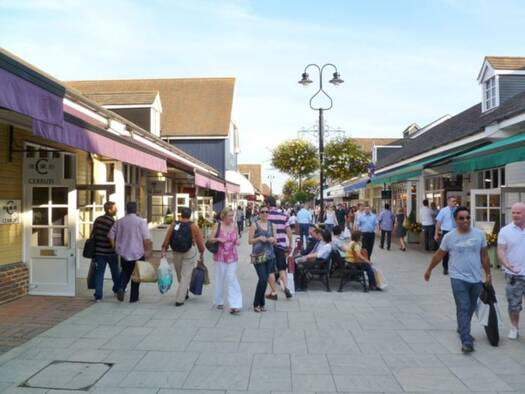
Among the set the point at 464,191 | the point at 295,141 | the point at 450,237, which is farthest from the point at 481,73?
the point at 450,237

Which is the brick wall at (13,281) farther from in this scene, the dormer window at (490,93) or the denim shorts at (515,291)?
the dormer window at (490,93)

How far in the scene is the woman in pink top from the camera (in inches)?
285

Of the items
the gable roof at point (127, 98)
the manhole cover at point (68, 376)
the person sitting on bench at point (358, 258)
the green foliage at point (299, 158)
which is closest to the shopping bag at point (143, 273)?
the manhole cover at point (68, 376)

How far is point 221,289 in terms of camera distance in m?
7.55

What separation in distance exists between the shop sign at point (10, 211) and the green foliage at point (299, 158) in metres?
15.3

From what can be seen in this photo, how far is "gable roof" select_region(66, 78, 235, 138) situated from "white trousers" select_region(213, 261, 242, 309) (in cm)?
2089

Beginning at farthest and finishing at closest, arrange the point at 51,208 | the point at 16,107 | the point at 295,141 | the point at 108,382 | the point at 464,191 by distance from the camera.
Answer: the point at 295,141, the point at 464,191, the point at 51,208, the point at 108,382, the point at 16,107

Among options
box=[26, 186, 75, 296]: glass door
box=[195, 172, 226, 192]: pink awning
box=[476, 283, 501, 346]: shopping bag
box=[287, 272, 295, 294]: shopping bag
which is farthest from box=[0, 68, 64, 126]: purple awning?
box=[195, 172, 226, 192]: pink awning

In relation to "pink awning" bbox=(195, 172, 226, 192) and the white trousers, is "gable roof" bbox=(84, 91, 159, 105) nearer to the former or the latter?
"pink awning" bbox=(195, 172, 226, 192)

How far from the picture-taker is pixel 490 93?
17.6m

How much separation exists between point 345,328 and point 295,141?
1747 cm

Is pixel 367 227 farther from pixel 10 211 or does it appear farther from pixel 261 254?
pixel 10 211

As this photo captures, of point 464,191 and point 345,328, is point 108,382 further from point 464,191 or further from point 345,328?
point 464,191

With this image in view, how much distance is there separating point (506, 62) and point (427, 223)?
6.68 metres
